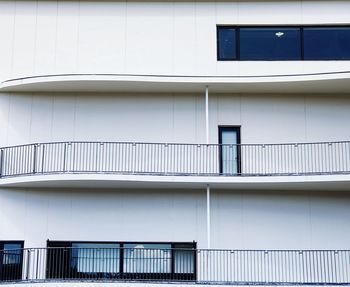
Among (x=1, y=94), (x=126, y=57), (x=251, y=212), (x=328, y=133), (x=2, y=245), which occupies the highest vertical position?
(x=126, y=57)

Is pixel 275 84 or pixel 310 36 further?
pixel 310 36

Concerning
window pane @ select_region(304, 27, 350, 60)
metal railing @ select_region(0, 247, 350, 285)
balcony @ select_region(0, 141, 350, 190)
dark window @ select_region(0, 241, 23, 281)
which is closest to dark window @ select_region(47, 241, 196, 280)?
metal railing @ select_region(0, 247, 350, 285)

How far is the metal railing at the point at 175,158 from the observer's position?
18.6 meters

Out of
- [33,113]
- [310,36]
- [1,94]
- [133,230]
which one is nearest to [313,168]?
[310,36]

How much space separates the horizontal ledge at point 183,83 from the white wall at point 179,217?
11.9 feet

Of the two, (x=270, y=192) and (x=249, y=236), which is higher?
(x=270, y=192)

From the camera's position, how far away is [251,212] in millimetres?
18547

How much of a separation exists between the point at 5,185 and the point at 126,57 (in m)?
6.20

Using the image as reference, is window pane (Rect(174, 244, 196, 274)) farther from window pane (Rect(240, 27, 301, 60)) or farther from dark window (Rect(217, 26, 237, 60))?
window pane (Rect(240, 27, 301, 60))

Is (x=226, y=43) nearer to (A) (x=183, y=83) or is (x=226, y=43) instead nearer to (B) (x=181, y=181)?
(A) (x=183, y=83)

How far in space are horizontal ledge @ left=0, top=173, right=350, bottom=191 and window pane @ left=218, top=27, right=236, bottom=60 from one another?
4735mm

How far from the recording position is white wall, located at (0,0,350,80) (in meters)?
19.4

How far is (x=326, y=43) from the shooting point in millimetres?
19562

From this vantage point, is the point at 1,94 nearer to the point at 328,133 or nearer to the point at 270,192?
the point at 270,192
